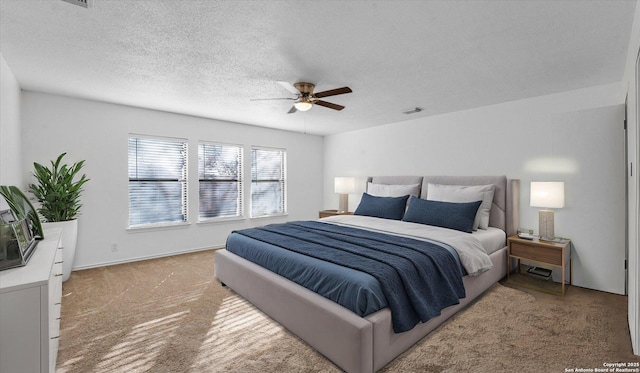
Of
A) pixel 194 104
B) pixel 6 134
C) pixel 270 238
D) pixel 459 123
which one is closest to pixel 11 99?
pixel 6 134

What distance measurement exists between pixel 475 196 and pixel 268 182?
12.7ft

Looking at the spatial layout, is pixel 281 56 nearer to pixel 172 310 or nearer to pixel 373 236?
pixel 373 236

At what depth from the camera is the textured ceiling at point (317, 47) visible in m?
1.92

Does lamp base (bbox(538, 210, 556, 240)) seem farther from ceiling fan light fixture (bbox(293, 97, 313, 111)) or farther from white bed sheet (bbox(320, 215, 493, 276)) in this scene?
ceiling fan light fixture (bbox(293, 97, 313, 111))

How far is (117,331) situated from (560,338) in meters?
3.56

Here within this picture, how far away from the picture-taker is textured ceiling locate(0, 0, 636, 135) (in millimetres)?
1919

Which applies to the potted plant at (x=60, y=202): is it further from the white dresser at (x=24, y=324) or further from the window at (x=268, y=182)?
the window at (x=268, y=182)

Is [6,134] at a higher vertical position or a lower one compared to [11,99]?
lower

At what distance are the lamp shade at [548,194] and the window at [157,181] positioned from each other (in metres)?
5.07

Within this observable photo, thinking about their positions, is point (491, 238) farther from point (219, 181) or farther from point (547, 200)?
point (219, 181)

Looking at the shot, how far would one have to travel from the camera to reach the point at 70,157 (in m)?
3.88

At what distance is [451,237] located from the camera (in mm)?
3016

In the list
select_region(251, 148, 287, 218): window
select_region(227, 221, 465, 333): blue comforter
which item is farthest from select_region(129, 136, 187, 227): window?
select_region(227, 221, 465, 333): blue comforter

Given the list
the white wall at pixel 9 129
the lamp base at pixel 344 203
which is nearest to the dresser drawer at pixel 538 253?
the lamp base at pixel 344 203
